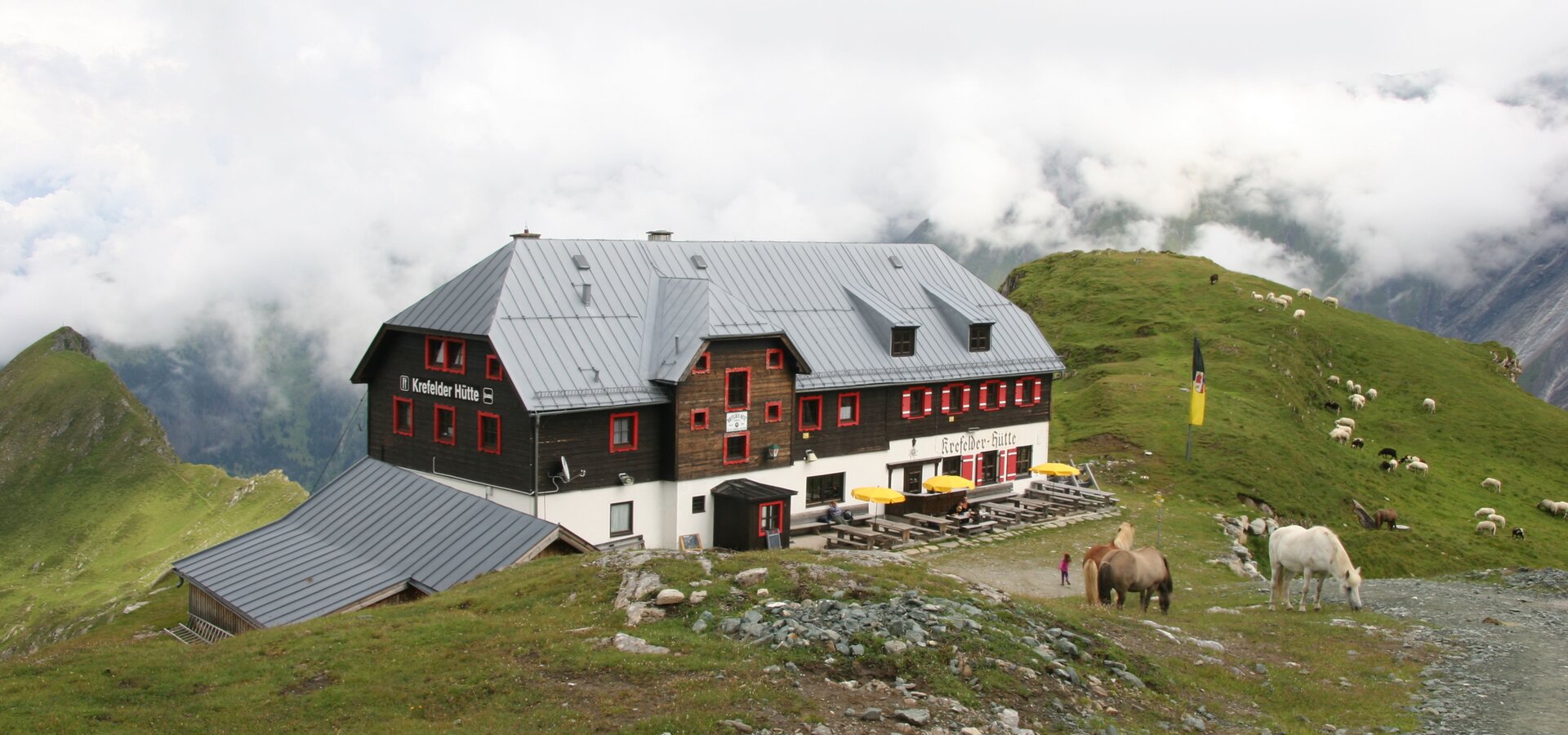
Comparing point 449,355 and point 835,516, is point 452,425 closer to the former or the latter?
point 449,355

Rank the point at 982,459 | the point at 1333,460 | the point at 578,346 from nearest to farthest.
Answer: the point at 578,346
the point at 982,459
the point at 1333,460

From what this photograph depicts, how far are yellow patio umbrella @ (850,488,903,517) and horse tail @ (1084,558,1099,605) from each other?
1879 centimetres

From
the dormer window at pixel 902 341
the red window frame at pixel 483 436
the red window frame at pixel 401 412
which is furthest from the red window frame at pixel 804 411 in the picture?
the red window frame at pixel 401 412

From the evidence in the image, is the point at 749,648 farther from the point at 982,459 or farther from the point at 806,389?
the point at 982,459

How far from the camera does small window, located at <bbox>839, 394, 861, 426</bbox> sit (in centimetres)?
5341

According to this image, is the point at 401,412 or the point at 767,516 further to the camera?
the point at 401,412

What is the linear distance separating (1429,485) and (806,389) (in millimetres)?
57075

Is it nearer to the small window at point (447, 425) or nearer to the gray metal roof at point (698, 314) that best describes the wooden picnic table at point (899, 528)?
the gray metal roof at point (698, 314)

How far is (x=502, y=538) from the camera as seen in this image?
36250 millimetres

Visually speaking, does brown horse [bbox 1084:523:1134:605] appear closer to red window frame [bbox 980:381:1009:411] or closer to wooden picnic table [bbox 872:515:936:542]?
wooden picnic table [bbox 872:515:936:542]

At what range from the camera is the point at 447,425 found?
4784cm

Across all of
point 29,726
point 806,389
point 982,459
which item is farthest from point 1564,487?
point 29,726

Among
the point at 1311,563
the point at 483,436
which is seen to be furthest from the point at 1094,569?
the point at 483,436

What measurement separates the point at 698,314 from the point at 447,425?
462 inches
